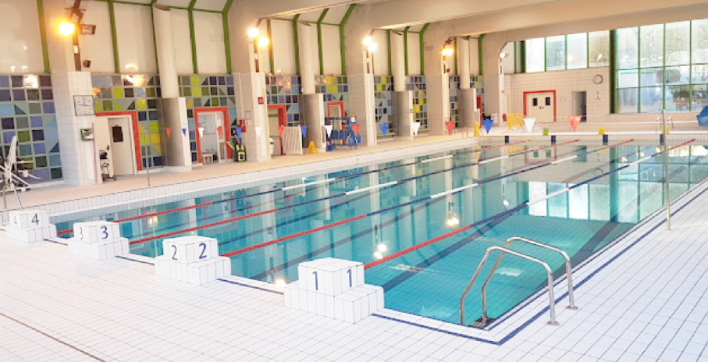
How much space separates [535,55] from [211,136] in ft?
56.5

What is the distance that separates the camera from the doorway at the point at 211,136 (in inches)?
634

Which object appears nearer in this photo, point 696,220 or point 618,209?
point 696,220

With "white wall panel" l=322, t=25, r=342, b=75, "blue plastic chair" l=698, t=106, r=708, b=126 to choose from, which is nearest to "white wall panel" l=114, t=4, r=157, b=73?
"white wall panel" l=322, t=25, r=342, b=75

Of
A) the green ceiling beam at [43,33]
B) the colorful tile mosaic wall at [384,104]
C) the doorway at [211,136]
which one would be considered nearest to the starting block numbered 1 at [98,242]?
the green ceiling beam at [43,33]

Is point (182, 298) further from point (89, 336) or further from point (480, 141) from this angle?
point (480, 141)

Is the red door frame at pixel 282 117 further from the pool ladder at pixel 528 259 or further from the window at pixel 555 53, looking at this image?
the window at pixel 555 53

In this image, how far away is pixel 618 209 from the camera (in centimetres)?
924

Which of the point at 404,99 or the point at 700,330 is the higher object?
the point at 404,99

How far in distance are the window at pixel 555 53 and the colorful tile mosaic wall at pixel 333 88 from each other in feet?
38.5

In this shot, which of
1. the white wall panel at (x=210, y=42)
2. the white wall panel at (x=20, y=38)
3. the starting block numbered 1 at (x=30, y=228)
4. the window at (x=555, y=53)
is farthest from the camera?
the window at (x=555, y=53)

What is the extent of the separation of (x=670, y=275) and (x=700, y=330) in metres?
1.31

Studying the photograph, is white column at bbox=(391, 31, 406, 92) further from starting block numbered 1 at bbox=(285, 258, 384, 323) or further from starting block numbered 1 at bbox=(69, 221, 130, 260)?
starting block numbered 1 at bbox=(285, 258, 384, 323)

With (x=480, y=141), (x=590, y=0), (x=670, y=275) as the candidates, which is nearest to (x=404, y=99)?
(x=480, y=141)

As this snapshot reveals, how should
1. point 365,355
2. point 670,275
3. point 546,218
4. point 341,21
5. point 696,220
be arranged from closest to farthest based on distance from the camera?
1. point 365,355
2. point 670,275
3. point 696,220
4. point 546,218
5. point 341,21
